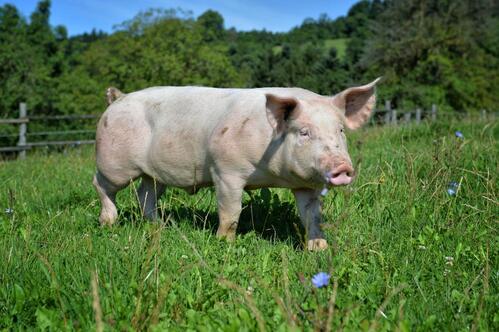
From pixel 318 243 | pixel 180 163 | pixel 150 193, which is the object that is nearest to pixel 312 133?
pixel 318 243

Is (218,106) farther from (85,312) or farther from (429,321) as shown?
(429,321)

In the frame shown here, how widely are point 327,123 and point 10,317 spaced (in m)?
2.02

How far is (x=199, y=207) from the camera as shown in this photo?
5070 mm

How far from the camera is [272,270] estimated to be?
3.23m

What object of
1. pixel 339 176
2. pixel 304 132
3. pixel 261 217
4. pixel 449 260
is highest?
pixel 304 132

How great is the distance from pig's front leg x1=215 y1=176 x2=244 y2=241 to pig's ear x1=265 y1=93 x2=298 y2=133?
0.53m

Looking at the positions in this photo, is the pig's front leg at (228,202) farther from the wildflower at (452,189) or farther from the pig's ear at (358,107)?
the wildflower at (452,189)

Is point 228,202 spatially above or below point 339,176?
below

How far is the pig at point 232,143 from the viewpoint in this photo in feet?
11.1

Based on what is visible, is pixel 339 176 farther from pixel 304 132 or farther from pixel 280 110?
pixel 280 110

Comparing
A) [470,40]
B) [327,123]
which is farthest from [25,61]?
[327,123]

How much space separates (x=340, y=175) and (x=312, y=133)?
0.40 m

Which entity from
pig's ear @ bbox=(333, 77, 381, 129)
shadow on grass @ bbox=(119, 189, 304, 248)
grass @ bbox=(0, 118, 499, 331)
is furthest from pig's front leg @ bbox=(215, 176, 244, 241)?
pig's ear @ bbox=(333, 77, 381, 129)

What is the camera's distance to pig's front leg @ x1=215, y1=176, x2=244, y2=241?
149 inches
